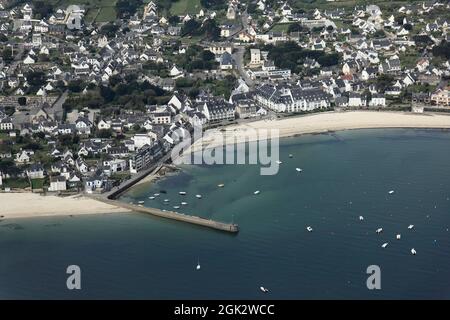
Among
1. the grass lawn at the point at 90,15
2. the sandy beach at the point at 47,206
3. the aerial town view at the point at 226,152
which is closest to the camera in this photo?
the aerial town view at the point at 226,152

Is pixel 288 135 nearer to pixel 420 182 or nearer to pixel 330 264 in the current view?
pixel 420 182

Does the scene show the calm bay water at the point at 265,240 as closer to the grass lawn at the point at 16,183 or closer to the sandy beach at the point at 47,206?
the sandy beach at the point at 47,206

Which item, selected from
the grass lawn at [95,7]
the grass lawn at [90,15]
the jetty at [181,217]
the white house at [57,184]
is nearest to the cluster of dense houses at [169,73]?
the white house at [57,184]

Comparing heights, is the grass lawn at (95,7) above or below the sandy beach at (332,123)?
above

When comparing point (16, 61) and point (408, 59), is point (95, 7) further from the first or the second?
point (408, 59)

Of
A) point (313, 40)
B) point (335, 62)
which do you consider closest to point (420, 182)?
point (335, 62)
